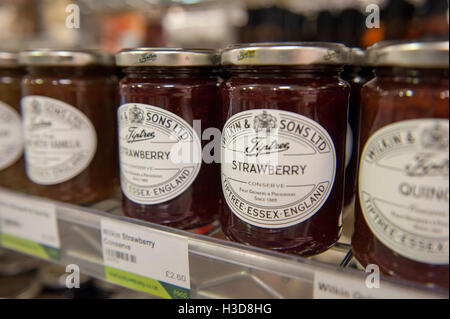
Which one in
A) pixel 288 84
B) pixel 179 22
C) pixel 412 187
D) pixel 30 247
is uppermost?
pixel 179 22

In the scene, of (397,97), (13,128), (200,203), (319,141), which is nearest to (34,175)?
(13,128)

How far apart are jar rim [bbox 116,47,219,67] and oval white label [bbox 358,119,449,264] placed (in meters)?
0.27

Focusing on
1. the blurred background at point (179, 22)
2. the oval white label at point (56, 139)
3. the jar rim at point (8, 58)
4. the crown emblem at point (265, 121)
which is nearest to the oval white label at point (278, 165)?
the crown emblem at point (265, 121)

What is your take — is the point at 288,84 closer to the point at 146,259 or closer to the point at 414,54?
the point at 414,54

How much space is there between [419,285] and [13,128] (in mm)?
840

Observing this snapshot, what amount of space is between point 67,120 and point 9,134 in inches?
9.3

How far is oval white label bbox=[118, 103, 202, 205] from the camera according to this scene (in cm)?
59

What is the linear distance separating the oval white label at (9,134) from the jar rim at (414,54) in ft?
2.52

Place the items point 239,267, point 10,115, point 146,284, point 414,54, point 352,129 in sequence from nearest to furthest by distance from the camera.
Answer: point 414,54
point 239,267
point 146,284
point 352,129
point 10,115

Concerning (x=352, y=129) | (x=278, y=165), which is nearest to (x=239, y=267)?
(x=278, y=165)

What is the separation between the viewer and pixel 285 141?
1.66 ft

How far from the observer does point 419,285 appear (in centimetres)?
43

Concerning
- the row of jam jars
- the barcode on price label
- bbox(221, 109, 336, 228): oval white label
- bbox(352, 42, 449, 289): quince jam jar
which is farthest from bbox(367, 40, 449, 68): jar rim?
the barcode on price label

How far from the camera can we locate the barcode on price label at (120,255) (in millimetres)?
628
